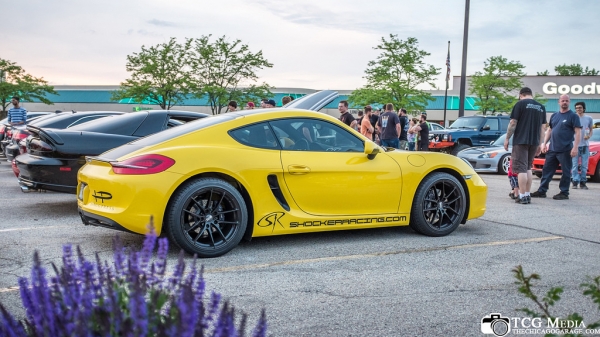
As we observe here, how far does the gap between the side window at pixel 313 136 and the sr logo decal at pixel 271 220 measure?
637mm

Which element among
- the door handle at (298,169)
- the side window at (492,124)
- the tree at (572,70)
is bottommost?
the door handle at (298,169)

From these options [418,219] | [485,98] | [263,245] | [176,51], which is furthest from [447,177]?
[485,98]

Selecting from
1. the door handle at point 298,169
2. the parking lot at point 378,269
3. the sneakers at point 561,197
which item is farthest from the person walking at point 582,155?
the door handle at point 298,169

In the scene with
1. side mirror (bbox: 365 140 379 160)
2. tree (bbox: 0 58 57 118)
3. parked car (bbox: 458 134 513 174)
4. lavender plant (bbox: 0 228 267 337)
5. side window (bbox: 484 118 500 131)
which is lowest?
parked car (bbox: 458 134 513 174)

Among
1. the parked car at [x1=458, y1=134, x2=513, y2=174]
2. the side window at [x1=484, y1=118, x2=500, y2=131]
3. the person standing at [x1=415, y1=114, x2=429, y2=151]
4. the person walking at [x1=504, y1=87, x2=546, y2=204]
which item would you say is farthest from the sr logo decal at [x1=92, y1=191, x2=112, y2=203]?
the side window at [x1=484, y1=118, x2=500, y2=131]

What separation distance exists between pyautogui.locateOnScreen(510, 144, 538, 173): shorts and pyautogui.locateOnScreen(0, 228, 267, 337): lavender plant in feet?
26.8

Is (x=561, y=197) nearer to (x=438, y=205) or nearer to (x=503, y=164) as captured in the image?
(x=438, y=205)

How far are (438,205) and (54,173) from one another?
4456 mm

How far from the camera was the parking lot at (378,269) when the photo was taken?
367 cm

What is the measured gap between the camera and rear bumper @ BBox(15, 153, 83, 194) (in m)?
7.25

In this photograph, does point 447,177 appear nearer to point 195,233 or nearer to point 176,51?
point 195,233

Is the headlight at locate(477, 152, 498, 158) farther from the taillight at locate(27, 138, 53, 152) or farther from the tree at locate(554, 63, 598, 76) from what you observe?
the tree at locate(554, 63, 598, 76)

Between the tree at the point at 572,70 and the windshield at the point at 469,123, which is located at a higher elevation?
the tree at the point at 572,70

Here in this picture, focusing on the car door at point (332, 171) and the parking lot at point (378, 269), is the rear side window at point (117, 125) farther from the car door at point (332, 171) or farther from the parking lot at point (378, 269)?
the car door at point (332, 171)
